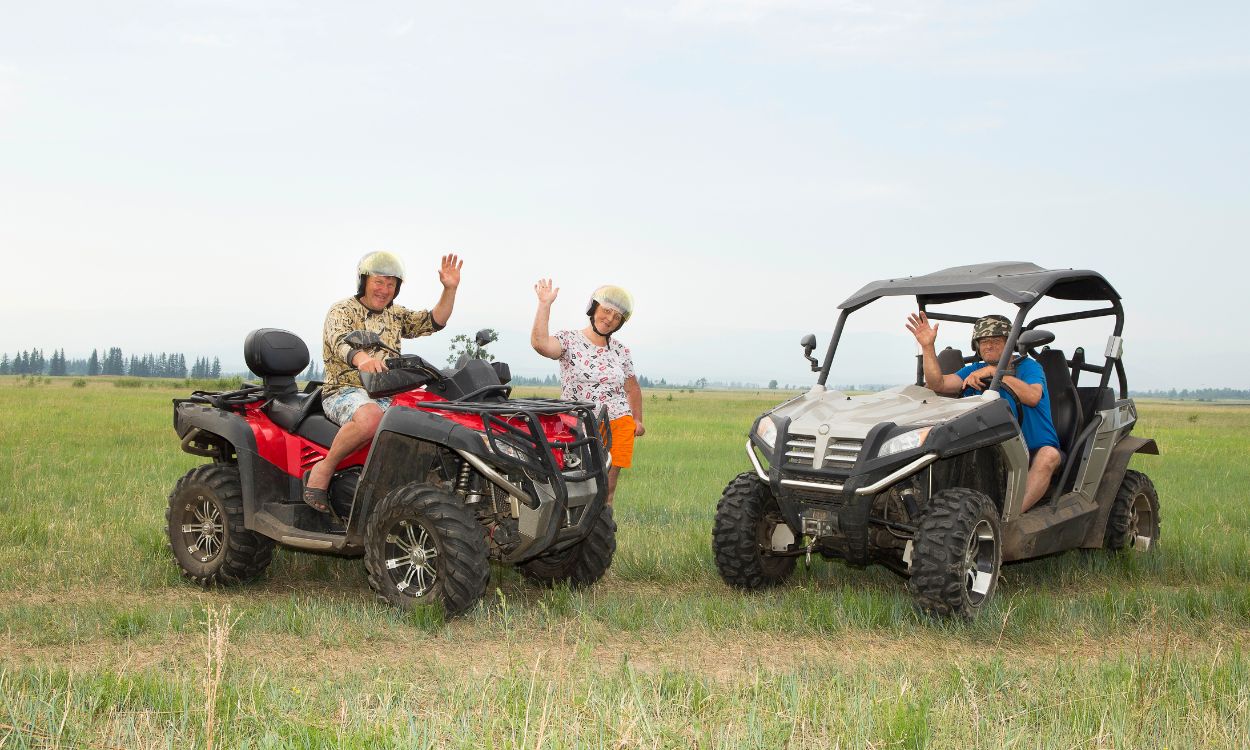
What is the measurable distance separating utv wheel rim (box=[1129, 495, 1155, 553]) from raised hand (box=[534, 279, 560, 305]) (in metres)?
5.15

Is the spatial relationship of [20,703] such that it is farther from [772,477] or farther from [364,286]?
[772,477]

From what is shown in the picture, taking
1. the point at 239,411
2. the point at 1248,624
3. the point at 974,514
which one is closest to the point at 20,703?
the point at 239,411

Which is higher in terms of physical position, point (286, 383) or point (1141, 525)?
point (286, 383)

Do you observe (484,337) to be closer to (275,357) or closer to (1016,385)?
(275,357)

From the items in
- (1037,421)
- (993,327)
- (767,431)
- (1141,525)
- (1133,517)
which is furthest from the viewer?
(1141,525)

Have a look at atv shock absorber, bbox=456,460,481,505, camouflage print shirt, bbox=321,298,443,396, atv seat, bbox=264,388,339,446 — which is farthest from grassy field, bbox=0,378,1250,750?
camouflage print shirt, bbox=321,298,443,396

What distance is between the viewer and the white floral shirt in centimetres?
844

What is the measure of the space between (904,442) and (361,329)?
3.61 meters

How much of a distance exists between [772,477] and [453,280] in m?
2.65

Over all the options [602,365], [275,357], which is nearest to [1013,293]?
[602,365]

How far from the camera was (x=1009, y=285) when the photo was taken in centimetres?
743

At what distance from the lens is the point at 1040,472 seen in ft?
25.5

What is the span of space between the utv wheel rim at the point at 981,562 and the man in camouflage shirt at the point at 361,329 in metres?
3.84

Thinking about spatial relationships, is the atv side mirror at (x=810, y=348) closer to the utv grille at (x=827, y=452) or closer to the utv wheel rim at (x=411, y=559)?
the utv grille at (x=827, y=452)
